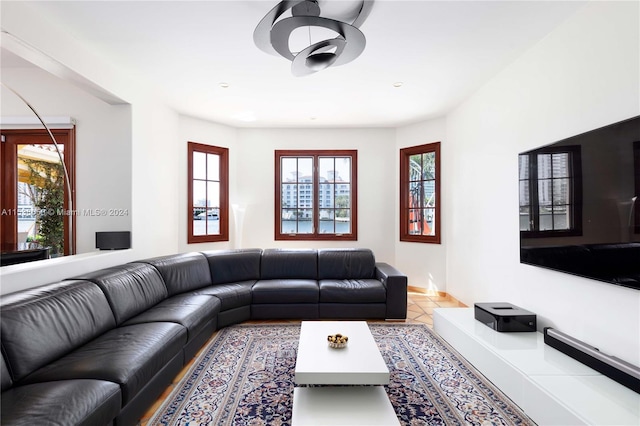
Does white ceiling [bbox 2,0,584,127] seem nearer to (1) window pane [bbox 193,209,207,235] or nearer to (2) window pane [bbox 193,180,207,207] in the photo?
(2) window pane [bbox 193,180,207,207]

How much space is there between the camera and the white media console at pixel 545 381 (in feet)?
5.14

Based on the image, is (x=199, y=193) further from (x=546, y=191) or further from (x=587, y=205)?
(x=587, y=205)

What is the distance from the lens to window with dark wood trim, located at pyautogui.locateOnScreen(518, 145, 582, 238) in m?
2.25

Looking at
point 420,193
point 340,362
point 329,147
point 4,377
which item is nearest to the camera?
point 4,377

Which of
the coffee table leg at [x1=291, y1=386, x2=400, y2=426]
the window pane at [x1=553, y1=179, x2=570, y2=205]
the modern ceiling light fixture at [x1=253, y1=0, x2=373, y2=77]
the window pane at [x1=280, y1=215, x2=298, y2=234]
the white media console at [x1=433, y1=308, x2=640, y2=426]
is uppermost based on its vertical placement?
the modern ceiling light fixture at [x1=253, y1=0, x2=373, y2=77]

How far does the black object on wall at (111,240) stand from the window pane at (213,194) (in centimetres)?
182

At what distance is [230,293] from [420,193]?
134 inches

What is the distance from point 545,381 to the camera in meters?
1.82

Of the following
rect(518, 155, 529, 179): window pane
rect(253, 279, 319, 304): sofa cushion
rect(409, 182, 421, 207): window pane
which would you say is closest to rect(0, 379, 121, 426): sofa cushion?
rect(253, 279, 319, 304): sofa cushion

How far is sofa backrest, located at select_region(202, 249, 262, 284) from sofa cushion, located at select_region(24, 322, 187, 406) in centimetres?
156

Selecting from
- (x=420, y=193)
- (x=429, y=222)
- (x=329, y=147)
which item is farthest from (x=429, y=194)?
(x=329, y=147)

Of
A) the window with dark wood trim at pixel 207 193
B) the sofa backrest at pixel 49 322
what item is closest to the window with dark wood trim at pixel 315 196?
the window with dark wood trim at pixel 207 193

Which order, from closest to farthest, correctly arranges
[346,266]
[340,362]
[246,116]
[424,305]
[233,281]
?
[340,362] → [233,281] → [346,266] → [424,305] → [246,116]

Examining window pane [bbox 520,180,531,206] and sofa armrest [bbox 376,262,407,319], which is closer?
window pane [bbox 520,180,531,206]
